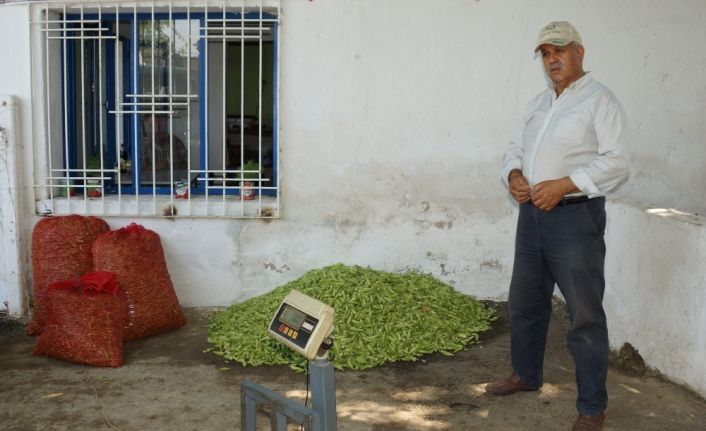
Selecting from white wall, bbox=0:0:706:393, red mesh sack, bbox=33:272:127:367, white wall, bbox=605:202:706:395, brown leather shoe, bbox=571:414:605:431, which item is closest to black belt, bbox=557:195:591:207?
white wall, bbox=605:202:706:395

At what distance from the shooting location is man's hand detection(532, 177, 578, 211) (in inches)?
140

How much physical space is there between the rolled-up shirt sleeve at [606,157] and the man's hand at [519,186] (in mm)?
293

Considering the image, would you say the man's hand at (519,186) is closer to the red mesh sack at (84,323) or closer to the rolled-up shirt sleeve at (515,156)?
the rolled-up shirt sleeve at (515,156)

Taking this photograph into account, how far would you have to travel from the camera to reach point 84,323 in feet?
15.7

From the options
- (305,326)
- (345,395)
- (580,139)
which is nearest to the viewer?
(305,326)

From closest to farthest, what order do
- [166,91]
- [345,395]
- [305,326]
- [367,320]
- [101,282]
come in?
[305,326], [345,395], [101,282], [367,320], [166,91]

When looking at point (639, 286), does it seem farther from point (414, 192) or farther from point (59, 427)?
point (59, 427)

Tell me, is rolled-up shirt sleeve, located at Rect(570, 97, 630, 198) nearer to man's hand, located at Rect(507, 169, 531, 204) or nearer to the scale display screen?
man's hand, located at Rect(507, 169, 531, 204)

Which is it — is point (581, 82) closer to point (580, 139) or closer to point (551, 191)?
point (580, 139)

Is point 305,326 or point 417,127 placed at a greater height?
point 417,127

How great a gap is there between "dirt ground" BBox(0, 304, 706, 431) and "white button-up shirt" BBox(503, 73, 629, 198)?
4.46 feet

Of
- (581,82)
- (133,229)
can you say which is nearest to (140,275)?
(133,229)

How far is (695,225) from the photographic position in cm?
415

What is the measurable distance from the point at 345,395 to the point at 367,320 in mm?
786
